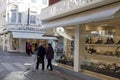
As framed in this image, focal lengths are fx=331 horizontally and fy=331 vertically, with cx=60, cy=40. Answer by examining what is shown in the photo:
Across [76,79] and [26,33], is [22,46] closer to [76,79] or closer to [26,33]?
[26,33]

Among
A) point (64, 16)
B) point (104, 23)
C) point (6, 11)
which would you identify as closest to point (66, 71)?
point (64, 16)

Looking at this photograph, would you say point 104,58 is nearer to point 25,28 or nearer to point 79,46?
point 79,46

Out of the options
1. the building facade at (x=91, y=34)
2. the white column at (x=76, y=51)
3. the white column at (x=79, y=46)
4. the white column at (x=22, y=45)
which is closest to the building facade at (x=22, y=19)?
the white column at (x=22, y=45)

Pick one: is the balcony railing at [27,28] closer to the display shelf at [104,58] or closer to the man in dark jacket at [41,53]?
the man in dark jacket at [41,53]

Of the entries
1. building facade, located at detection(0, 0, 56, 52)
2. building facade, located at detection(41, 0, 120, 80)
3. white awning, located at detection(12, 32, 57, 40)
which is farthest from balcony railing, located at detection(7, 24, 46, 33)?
building facade, located at detection(41, 0, 120, 80)

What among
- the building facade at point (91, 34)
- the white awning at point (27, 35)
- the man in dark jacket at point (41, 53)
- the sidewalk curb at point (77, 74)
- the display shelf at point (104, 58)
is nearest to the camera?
the building facade at point (91, 34)

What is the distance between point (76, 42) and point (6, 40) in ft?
126

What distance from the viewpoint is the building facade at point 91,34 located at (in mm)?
14156

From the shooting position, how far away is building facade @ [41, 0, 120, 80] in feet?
46.4

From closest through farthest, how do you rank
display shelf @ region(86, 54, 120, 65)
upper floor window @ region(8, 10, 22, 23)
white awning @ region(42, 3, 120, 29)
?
white awning @ region(42, 3, 120, 29), display shelf @ region(86, 54, 120, 65), upper floor window @ region(8, 10, 22, 23)

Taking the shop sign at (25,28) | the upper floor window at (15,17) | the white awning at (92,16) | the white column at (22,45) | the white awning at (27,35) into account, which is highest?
the upper floor window at (15,17)

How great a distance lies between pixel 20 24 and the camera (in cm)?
4981

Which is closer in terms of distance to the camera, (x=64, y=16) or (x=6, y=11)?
(x=64, y=16)

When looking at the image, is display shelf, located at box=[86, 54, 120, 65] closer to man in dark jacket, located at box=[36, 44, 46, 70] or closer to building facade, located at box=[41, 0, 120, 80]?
building facade, located at box=[41, 0, 120, 80]
